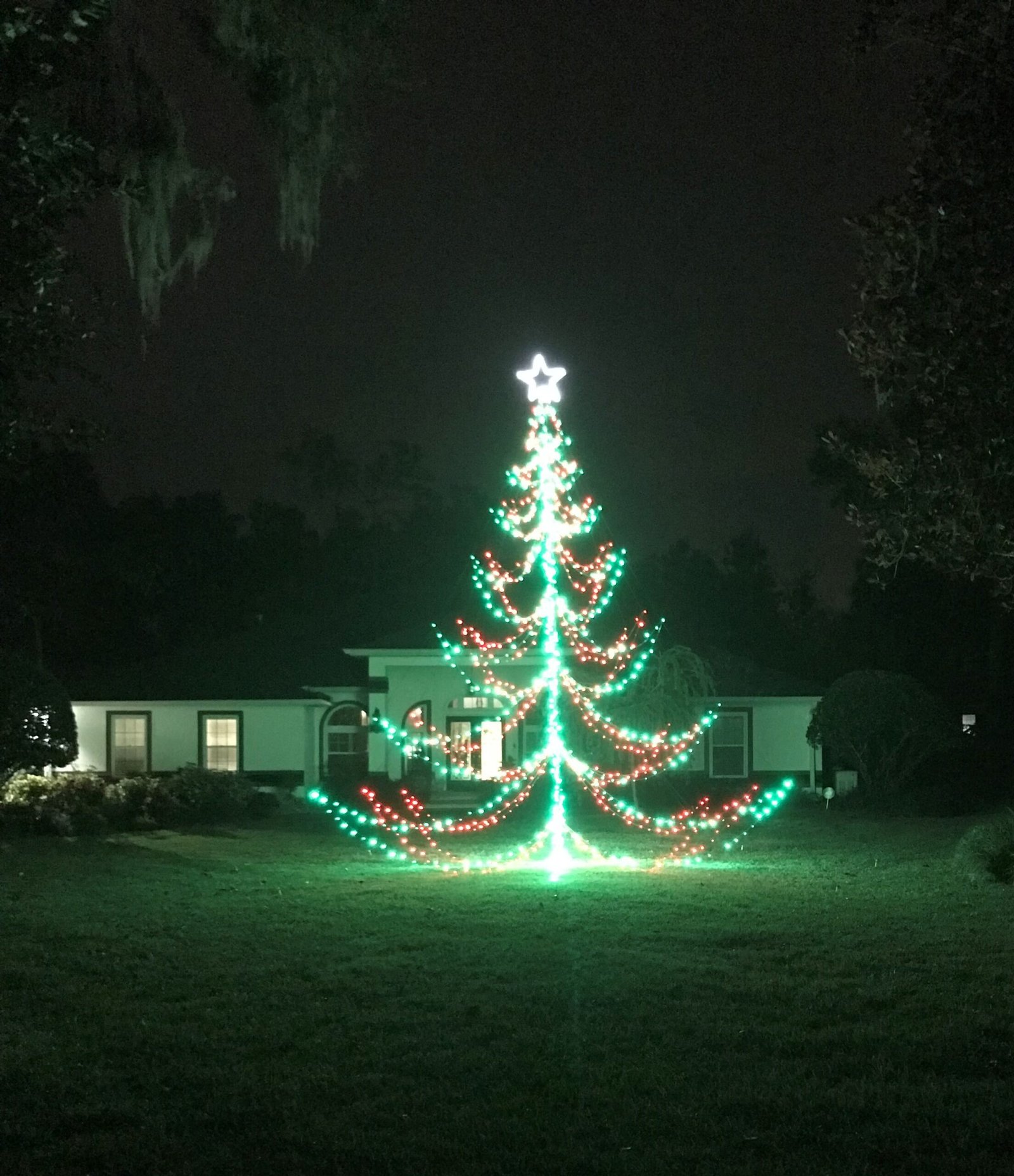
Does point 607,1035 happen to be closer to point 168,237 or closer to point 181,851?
point 168,237

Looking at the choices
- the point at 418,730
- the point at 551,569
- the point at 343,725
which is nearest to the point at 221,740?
the point at 343,725

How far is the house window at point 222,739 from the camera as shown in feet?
100.0

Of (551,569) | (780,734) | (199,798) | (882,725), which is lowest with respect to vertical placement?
(199,798)

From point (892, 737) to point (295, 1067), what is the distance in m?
22.1

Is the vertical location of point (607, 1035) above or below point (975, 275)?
below

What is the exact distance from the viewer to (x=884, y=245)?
10773 mm

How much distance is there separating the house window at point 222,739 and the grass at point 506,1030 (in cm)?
1546

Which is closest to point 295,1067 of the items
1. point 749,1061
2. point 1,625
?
point 749,1061

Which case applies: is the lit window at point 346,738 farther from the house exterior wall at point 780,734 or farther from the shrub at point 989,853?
the shrub at point 989,853

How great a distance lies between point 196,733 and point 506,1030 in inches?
908

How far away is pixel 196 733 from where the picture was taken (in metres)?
30.5

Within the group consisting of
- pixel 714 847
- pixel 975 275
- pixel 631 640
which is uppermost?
pixel 975 275

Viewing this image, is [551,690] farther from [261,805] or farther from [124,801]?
[261,805]

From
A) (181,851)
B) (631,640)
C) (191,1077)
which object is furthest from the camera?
(631,640)
